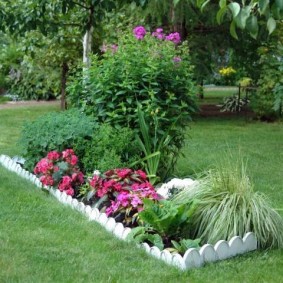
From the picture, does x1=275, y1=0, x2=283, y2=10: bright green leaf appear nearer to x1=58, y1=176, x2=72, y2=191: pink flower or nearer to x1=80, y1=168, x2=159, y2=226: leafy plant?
x1=80, y1=168, x2=159, y2=226: leafy plant

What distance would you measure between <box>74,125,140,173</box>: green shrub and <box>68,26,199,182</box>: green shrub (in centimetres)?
23

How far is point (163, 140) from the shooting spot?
630 centimetres

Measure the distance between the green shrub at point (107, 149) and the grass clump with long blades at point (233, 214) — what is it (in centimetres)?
134

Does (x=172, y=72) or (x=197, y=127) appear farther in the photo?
(x=197, y=127)

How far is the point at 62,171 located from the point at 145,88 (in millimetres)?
1369

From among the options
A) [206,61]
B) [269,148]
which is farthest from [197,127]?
[269,148]

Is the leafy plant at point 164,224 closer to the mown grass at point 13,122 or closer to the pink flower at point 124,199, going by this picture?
the pink flower at point 124,199

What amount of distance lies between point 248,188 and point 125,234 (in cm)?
106

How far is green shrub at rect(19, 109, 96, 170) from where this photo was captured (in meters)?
6.21

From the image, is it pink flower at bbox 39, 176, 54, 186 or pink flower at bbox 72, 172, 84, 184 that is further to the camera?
pink flower at bbox 39, 176, 54, 186

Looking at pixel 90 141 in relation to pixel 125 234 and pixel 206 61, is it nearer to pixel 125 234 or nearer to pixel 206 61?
pixel 125 234

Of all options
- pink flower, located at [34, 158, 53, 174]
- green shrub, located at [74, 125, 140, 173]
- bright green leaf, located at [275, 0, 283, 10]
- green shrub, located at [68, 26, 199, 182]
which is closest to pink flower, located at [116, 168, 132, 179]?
green shrub, located at [74, 125, 140, 173]

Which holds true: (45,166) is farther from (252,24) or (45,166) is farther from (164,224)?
(252,24)

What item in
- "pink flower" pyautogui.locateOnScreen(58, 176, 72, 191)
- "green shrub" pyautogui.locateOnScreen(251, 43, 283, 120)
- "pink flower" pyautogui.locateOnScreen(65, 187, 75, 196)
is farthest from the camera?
"green shrub" pyautogui.locateOnScreen(251, 43, 283, 120)
